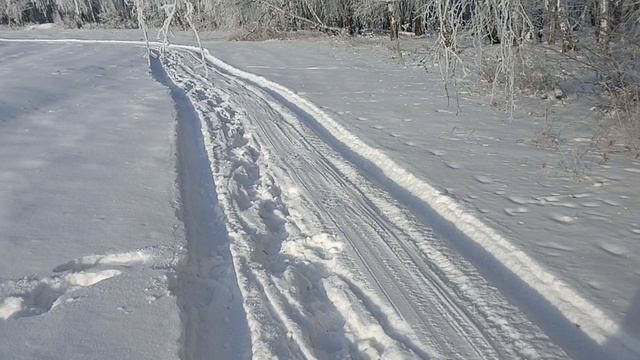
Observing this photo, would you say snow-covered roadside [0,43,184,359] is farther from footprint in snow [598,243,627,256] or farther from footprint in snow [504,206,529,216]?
footprint in snow [598,243,627,256]

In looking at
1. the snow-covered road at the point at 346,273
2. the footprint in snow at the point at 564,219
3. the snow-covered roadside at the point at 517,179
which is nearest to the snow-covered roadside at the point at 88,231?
the snow-covered road at the point at 346,273

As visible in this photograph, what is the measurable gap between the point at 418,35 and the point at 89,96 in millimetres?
18078

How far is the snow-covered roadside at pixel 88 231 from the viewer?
3688 millimetres

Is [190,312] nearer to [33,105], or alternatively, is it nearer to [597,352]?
[597,352]

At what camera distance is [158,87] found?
46.4 ft

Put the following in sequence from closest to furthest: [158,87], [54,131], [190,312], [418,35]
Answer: [190,312] < [54,131] < [158,87] < [418,35]

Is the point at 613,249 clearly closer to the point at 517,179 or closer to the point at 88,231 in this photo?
the point at 517,179

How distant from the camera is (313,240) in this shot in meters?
5.11

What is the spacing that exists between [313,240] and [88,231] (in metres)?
2.00

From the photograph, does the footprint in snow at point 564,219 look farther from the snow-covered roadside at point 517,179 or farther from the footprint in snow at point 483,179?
the footprint in snow at point 483,179

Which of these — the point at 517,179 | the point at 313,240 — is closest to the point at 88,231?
the point at 313,240

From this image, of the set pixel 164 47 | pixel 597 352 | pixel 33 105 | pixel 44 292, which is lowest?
pixel 597 352

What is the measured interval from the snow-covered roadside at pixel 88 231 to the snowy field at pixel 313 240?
0.02m

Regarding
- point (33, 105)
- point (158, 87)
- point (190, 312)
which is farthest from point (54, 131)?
point (190, 312)
